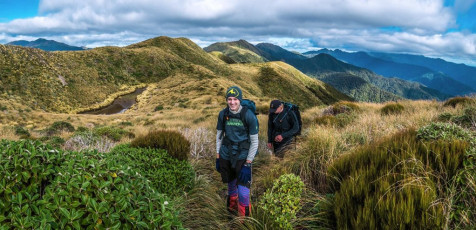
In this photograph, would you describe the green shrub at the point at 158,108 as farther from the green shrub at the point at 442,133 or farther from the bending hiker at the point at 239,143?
the green shrub at the point at 442,133

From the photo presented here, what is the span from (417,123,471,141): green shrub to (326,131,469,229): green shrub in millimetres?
241

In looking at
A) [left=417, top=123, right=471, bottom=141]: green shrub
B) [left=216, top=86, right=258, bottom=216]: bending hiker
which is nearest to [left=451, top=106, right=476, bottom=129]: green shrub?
[left=417, top=123, right=471, bottom=141]: green shrub

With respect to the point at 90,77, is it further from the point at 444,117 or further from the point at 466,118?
the point at 466,118


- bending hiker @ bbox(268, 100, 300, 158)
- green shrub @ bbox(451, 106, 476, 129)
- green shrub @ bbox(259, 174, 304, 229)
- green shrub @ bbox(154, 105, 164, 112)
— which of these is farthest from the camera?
green shrub @ bbox(154, 105, 164, 112)

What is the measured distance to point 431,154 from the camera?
3.75 meters

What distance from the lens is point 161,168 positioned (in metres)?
4.96

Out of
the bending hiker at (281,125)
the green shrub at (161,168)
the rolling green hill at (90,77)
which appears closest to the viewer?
the green shrub at (161,168)

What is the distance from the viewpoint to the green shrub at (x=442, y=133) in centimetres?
421

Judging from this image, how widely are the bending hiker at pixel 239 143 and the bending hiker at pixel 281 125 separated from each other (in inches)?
95.8

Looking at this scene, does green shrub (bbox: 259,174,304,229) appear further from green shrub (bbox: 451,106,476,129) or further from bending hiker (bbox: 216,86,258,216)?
green shrub (bbox: 451,106,476,129)

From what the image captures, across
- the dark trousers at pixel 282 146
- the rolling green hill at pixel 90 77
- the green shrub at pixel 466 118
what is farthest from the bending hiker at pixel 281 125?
the rolling green hill at pixel 90 77

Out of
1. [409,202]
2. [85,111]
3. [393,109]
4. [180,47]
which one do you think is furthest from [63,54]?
[409,202]

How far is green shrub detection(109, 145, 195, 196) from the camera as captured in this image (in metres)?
4.58

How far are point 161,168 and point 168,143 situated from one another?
2.79 ft
